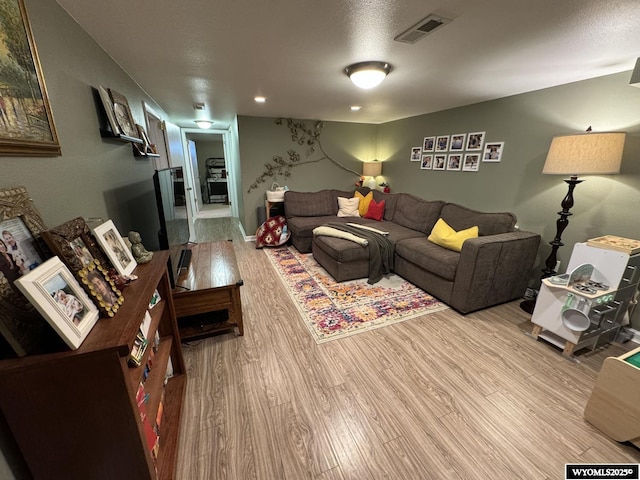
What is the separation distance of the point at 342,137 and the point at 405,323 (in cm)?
384

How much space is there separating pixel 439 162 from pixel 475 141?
0.60 metres

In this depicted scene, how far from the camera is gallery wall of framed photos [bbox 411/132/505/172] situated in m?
3.16

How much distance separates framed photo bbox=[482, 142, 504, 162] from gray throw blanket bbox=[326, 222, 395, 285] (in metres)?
1.56

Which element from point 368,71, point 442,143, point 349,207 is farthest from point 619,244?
point 349,207

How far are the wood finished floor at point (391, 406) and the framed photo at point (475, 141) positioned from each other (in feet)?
7.10

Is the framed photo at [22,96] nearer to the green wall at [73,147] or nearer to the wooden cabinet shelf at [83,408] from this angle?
the green wall at [73,147]

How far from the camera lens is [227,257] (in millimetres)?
2420

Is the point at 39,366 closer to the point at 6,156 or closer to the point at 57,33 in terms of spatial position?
the point at 6,156

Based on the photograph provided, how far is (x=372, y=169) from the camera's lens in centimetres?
495

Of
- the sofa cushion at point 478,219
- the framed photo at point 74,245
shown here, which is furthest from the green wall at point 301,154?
the framed photo at point 74,245

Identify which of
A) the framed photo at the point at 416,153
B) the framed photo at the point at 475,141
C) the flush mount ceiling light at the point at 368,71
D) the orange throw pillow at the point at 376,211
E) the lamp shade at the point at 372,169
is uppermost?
the flush mount ceiling light at the point at 368,71

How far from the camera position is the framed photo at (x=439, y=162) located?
3764 millimetres

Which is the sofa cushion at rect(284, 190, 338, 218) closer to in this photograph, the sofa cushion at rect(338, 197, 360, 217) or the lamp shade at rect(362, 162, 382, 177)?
the sofa cushion at rect(338, 197, 360, 217)

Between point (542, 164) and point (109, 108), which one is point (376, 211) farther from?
point (109, 108)
